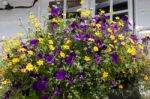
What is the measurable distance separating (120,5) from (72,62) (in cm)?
287

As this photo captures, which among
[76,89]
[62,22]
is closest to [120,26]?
[62,22]

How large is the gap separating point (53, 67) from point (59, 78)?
119 mm

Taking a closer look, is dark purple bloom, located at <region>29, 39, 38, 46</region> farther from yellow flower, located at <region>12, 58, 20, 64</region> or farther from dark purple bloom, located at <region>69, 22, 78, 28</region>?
dark purple bloom, located at <region>69, 22, 78, 28</region>

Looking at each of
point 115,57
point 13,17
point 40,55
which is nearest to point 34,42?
point 40,55

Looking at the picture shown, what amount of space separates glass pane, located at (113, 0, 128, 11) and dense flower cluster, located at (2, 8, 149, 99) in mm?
2361

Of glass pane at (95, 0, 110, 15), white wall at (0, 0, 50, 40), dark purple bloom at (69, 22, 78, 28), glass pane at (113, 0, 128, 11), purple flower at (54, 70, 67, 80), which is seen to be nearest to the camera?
purple flower at (54, 70, 67, 80)

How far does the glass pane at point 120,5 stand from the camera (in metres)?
5.77

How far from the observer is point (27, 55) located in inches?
127

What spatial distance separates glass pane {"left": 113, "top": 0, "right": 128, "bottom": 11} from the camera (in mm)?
5773

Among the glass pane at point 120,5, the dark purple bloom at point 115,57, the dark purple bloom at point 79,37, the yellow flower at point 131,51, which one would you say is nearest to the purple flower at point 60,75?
the dark purple bloom at point 79,37

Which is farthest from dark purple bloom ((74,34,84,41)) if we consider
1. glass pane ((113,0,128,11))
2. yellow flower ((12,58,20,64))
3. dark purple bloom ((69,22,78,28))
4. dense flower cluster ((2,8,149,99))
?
glass pane ((113,0,128,11))

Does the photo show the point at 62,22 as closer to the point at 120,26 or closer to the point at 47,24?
the point at 47,24

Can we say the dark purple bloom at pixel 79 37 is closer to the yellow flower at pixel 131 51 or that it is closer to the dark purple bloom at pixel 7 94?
the yellow flower at pixel 131 51

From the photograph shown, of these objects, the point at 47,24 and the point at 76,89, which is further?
the point at 47,24
